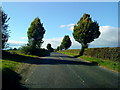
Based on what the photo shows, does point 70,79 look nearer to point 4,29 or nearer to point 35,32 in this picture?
point 4,29

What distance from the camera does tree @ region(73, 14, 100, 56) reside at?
48.3 m

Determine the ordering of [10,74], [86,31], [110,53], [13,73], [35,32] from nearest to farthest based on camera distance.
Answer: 1. [10,74]
2. [13,73]
3. [110,53]
4. [86,31]
5. [35,32]

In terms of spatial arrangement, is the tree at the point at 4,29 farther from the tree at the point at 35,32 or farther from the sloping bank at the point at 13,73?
the tree at the point at 35,32

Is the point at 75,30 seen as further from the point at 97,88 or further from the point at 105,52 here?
the point at 97,88

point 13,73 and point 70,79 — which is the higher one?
→ point 13,73

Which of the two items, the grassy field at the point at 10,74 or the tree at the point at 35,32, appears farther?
the tree at the point at 35,32

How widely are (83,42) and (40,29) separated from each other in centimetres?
1690

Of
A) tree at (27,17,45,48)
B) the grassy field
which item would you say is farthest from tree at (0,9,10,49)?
tree at (27,17,45,48)

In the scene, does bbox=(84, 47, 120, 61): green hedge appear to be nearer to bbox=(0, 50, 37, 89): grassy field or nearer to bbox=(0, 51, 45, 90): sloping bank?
bbox=(0, 51, 45, 90): sloping bank

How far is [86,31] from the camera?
159 feet

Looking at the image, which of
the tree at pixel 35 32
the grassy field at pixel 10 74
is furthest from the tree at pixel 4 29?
the tree at pixel 35 32

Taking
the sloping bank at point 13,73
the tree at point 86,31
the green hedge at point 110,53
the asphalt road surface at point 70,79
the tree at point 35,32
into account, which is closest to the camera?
the sloping bank at point 13,73

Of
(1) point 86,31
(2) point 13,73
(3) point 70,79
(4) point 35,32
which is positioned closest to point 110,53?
(3) point 70,79

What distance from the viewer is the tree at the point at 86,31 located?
4831cm
